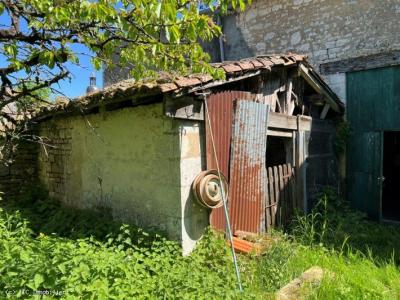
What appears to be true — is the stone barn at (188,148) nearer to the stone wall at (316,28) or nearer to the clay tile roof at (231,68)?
the clay tile roof at (231,68)

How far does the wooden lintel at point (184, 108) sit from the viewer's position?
13.9ft

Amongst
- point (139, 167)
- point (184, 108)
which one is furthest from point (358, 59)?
point (139, 167)

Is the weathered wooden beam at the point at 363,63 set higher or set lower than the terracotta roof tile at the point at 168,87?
higher

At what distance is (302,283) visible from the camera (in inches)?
156

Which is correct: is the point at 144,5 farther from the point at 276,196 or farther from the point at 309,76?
the point at 309,76

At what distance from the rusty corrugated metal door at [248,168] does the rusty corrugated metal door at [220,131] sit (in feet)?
0.39

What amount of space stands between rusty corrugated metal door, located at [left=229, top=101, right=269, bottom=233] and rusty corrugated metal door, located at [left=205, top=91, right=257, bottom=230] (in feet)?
0.39

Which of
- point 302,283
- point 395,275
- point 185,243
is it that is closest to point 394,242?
point 395,275

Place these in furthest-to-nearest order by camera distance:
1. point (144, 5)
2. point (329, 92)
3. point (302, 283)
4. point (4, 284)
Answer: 1. point (329, 92)
2. point (302, 283)
3. point (4, 284)
4. point (144, 5)

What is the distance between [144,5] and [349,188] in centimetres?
706

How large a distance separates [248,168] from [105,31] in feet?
9.38

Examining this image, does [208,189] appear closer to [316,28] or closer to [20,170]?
[20,170]

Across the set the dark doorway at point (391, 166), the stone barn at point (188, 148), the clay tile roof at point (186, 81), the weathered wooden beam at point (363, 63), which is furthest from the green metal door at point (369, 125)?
the clay tile roof at point (186, 81)

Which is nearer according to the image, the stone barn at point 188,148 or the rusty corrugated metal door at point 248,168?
the stone barn at point 188,148
